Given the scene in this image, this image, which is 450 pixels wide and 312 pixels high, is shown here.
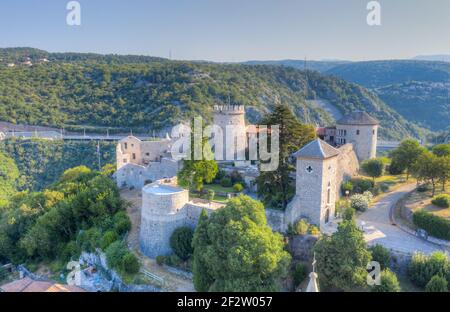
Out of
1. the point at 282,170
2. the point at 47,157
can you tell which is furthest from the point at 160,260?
the point at 47,157

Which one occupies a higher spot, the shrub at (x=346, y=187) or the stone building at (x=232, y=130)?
the stone building at (x=232, y=130)

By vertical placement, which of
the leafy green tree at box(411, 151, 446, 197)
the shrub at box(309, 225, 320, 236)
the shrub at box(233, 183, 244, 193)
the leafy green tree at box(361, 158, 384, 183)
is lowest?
the shrub at box(309, 225, 320, 236)

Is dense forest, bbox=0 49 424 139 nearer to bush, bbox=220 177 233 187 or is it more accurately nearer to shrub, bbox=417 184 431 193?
bush, bbox=220 177 233 187

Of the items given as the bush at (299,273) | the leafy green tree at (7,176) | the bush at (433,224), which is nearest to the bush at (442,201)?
the bush at (433,224)

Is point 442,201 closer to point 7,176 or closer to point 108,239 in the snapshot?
point 108,239

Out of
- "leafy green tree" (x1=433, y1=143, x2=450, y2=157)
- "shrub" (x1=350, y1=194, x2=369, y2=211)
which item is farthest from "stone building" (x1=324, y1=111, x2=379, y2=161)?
"shrub" (x1=350, y1=194, x2=369, y2=211)

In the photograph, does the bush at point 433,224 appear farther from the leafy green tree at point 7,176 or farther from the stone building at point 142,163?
the leafy green tree at point 7,176
